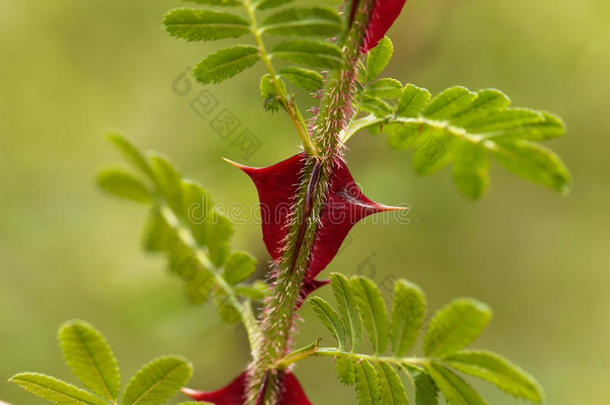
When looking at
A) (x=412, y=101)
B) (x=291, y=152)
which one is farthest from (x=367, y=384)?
(x=291, y=152)

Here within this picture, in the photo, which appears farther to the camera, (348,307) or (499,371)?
(348,307)

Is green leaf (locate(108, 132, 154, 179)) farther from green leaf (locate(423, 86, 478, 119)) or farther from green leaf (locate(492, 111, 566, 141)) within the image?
green leaf (locate(492, 111, 566, 141))

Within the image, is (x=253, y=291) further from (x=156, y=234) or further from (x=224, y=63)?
(x=224, y=63)

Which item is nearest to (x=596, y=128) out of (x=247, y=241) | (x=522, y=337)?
(x=522, y=337)

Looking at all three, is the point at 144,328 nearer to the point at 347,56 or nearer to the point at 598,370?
the point at 347,56

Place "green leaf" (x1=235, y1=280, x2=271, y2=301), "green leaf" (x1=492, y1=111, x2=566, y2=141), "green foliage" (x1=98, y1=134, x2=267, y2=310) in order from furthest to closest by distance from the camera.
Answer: "green foliage" (x1=98, y1=134, x2=267, y2=310) < "green leaf" (x1=235, y1=280, x2=271, y2=301) < "green leaf" (x1=492, y1=111, x2=566, y2=141)

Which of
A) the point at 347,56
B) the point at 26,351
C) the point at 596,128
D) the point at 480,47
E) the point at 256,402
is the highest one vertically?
the point at 480,47

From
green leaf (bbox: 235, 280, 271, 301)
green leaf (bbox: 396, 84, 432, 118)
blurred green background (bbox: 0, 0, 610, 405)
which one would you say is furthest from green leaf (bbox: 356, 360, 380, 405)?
blurred green background (bbox: 0, 0, 610, 405)
